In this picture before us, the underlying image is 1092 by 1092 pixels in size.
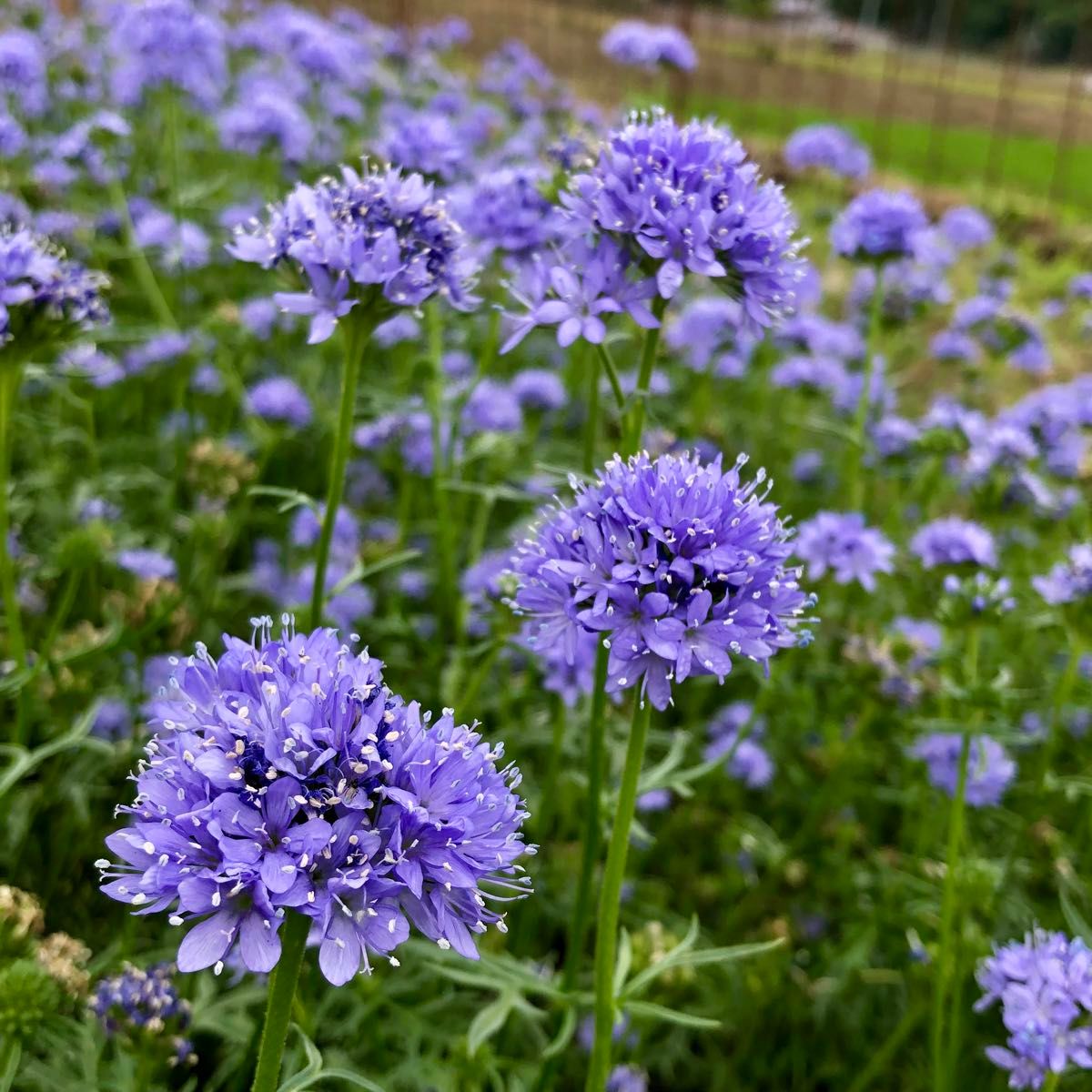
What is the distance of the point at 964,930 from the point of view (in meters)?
2.97

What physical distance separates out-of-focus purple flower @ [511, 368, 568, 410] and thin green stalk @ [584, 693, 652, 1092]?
2702 mm

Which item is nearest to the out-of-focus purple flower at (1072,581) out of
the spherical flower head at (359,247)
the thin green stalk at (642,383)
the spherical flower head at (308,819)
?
the thin green stalk at (642,383)

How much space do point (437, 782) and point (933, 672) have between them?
114 inches

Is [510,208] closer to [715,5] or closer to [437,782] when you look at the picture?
[437,782]

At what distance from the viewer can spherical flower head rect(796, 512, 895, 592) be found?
145 inches

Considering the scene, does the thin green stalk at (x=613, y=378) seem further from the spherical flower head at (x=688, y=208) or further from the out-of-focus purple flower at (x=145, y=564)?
the out-of-focus purple flower at (x=145, y=564)

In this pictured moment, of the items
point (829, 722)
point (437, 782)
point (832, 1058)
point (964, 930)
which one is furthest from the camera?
point (829, 722)

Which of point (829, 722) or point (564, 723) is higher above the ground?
point (564, 723)

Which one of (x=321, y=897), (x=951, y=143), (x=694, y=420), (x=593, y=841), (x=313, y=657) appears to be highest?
(x=313, y=657)

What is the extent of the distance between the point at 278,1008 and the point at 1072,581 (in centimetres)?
266

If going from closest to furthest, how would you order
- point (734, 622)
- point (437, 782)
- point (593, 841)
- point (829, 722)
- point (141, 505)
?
point (437, 782)
point (734, 622)
point (593, 841)
point (829, 722)
point (141, 505)

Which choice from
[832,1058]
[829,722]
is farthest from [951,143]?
[832,1058]

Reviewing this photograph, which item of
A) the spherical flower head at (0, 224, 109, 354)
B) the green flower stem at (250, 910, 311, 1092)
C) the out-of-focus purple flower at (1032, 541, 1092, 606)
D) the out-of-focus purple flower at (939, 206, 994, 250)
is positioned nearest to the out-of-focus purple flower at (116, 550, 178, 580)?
the spherical flower head at (0, 224, 109, 354)

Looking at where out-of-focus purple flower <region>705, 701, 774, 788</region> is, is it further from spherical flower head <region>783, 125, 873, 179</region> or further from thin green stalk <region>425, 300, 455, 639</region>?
spherical flower head <region>783, 125, 873, 179</region>
